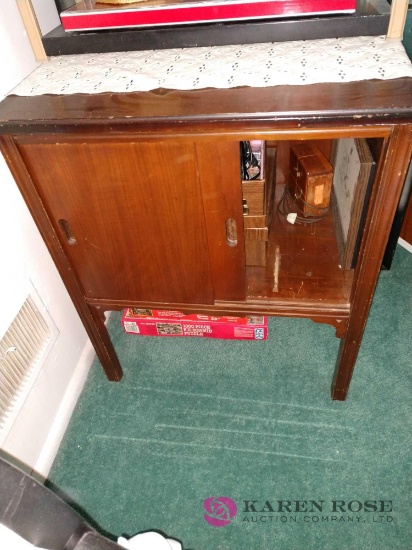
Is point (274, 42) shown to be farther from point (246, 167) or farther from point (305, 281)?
point (305, 281)

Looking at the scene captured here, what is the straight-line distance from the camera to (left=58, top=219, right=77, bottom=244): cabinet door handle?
1.02 m

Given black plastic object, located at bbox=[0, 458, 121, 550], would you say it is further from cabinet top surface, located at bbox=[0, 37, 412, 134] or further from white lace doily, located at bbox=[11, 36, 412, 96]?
white lace doily, located at bbox=[11, 36, 412, 96]

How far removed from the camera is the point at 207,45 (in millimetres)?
996

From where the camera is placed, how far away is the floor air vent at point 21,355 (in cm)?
108

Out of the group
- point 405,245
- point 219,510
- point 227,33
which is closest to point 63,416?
point 219,510

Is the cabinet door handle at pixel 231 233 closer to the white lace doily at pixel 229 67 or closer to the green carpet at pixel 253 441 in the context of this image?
the white lace doily at pixel 229 67

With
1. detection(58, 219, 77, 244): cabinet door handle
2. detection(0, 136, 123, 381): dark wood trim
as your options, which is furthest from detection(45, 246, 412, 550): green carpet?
detection(58, 219, 77, 244): cabinet door handle

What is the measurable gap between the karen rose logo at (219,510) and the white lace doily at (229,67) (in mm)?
1067

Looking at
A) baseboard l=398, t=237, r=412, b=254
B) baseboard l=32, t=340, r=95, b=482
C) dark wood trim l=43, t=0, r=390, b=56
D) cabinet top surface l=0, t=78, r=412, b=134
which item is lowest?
baseboard l=398, t=237, r=412, b=254

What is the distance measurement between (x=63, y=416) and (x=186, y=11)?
120 centimetres

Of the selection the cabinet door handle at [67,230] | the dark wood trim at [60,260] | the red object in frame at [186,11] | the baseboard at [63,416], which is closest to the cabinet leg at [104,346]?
the dark wood trim at [60,260]

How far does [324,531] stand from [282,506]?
0.12 metres

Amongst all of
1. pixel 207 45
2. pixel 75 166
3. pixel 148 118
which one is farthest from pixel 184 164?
pixel 207 45

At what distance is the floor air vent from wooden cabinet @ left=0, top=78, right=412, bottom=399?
0.45 ft
